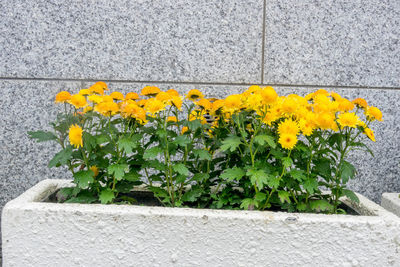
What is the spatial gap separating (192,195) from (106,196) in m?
0.34

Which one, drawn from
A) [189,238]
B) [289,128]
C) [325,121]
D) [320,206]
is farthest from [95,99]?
[320,206]

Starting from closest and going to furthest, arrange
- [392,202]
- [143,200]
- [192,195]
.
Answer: [192,195]
[143,200]
[392,202]

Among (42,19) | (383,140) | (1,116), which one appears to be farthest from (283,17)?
(1,116)

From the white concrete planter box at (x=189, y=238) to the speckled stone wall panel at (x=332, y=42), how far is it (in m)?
1.16

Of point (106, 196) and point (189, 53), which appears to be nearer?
point (106, 196)

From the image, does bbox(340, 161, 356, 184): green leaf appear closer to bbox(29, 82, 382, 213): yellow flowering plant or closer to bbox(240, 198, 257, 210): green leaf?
bbox(29, 82, 382, 213): yellow flowering plant

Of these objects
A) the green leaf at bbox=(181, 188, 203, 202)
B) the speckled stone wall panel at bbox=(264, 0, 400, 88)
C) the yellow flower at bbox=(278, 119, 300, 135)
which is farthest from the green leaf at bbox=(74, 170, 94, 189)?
the speckled stone wall panel at bbox=(264, 0, 400, 88)

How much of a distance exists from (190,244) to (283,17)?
153 centimetres

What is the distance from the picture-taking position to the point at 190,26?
211cm

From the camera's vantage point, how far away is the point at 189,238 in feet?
3.92

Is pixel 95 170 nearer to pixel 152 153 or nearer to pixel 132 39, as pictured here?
pixel 152 153

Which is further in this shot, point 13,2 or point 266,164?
point 13,2

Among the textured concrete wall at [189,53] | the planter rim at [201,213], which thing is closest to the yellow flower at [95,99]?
the planter rim at [201,213]

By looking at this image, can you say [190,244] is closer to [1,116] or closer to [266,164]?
[266,164]
